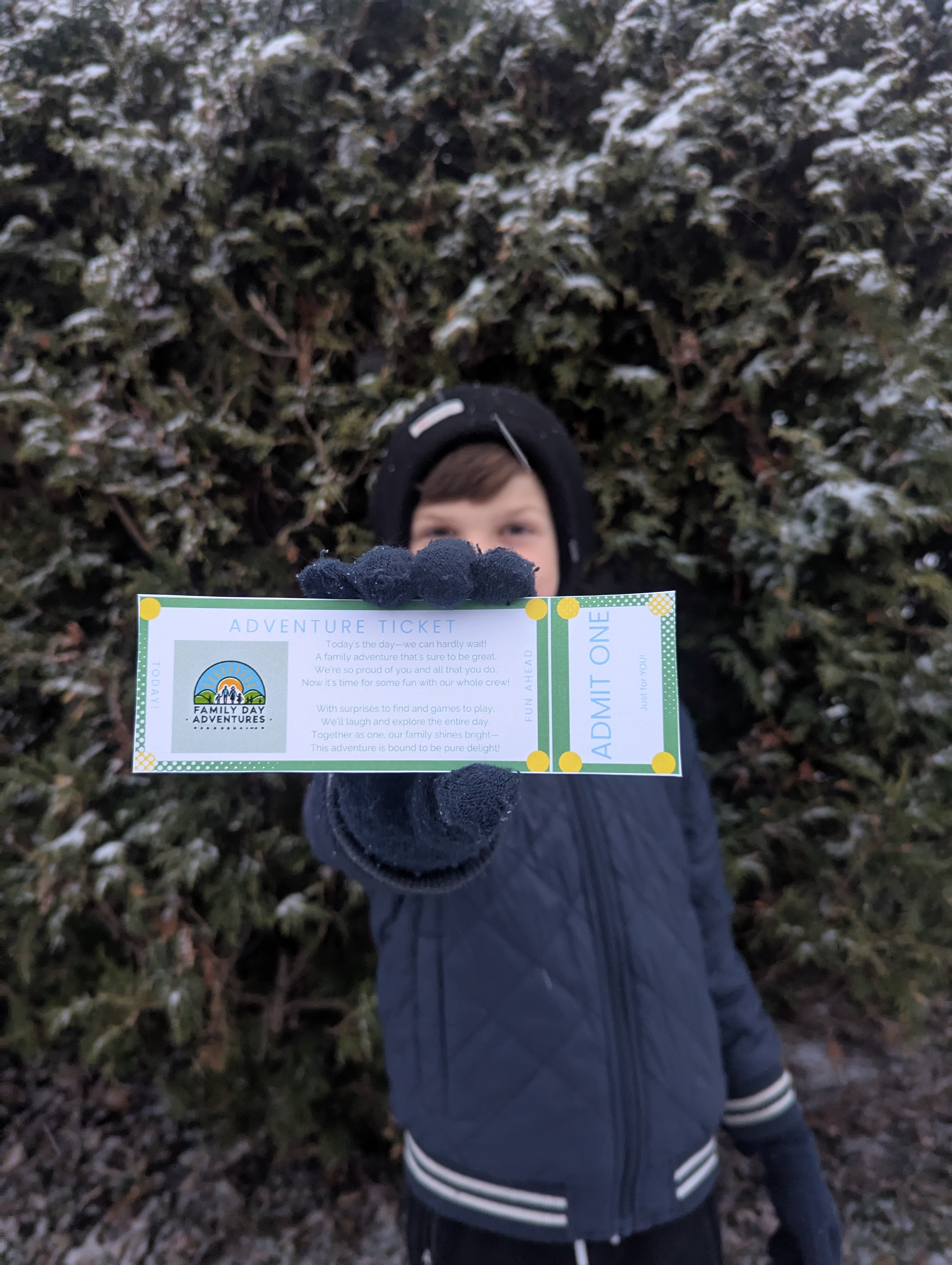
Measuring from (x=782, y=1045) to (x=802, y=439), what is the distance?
1.88 metres

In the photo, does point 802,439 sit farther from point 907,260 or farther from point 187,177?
point 187,177

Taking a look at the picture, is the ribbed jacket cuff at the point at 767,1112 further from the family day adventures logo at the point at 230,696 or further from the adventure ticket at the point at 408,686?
the family day adventures logo at the point at 230,696

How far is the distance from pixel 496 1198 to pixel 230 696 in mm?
1033

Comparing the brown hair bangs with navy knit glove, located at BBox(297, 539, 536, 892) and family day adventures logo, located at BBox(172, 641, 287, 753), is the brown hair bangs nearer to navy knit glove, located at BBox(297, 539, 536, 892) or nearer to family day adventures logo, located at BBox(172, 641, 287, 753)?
navy knit glove, located at BBox(297, 539, 536, 892)

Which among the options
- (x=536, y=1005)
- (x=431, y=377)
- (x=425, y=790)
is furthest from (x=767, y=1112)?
(x=431, y=377)

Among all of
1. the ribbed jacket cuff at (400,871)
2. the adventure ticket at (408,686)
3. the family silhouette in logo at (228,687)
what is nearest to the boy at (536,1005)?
the ribbed jacket cuff at (400,871)

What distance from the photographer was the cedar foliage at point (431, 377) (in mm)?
1810

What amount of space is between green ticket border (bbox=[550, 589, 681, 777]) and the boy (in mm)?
204

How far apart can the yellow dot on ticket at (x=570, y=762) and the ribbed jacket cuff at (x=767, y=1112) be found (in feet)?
3.35

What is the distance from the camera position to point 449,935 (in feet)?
4.05

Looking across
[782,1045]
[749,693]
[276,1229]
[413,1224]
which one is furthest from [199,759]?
[782,1045]

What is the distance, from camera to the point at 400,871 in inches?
43.8

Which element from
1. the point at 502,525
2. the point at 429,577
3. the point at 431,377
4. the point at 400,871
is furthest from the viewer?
the point at 431,377

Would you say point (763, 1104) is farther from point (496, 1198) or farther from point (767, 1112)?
point (496, 1198)
